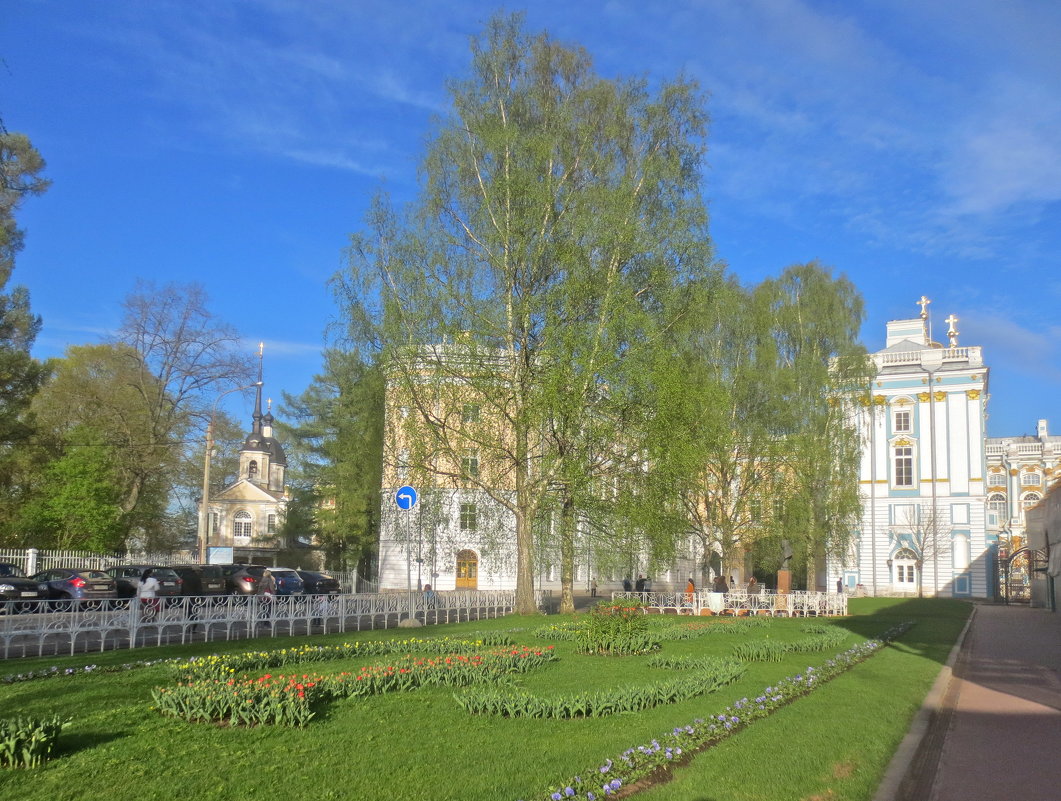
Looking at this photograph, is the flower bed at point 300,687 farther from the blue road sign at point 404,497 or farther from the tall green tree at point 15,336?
the tall green tree at point 15,336

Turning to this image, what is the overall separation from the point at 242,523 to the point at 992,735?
91.9m

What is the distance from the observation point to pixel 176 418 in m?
46.6

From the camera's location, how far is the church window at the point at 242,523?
308 feet

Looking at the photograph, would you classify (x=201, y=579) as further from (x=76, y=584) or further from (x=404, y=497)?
(x=404, y=497)

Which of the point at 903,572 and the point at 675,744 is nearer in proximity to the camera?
the point at 675,744

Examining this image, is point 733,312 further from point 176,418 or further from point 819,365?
point 176,418

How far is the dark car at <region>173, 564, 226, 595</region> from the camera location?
31.3 meters

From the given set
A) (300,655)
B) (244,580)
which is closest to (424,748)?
(300,655)

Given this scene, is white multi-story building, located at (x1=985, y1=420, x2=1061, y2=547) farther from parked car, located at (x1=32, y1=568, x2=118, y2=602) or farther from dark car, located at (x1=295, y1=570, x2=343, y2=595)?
parked car, located at (x1=32, y1=568, x2=118, y2=602)

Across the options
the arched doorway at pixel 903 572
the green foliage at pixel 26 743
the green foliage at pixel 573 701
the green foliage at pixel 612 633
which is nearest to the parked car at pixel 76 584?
the green foliage at pixel 612 633

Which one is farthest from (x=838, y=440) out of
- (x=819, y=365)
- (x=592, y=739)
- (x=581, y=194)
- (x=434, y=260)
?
(x=592, y=739)

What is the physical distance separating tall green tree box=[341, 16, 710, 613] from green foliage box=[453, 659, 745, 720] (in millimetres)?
12744

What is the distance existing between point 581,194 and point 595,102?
335 cm

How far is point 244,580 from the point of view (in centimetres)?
3384
